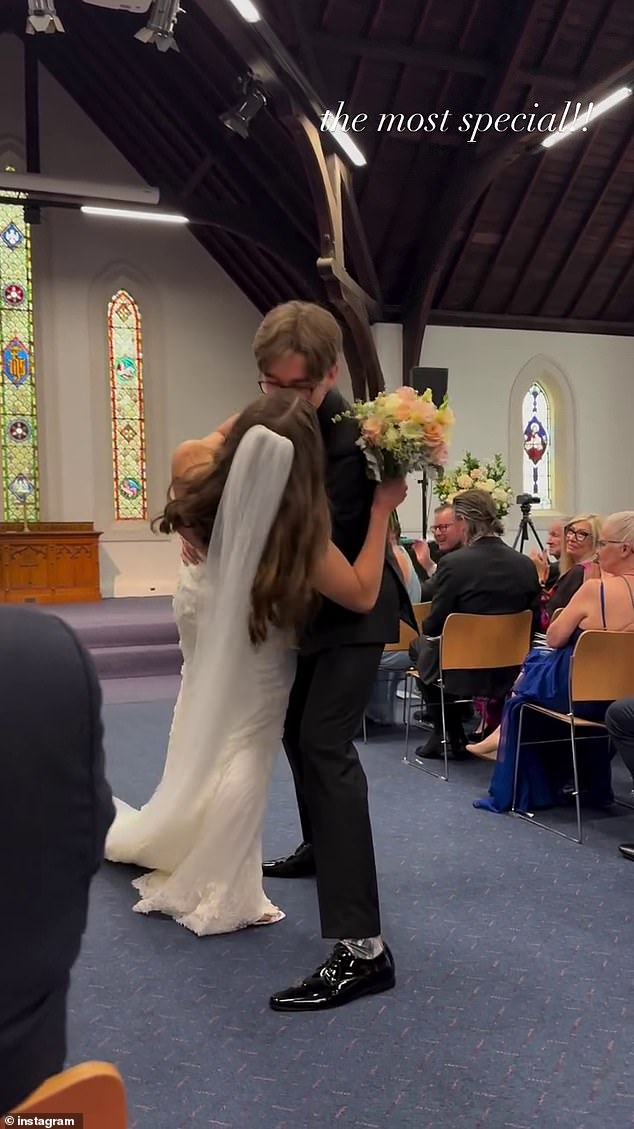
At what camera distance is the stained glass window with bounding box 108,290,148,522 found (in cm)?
1221

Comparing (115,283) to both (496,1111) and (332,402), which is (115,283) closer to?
(332,402)

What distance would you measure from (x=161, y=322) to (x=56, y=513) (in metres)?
2.80

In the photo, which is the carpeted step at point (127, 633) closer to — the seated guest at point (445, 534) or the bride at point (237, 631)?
the seated guest at point (445, 534)

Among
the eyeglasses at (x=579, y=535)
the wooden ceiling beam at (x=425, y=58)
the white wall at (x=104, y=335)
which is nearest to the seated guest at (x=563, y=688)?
the eyeglasses at (x=579, y=535)

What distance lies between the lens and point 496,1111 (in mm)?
1862

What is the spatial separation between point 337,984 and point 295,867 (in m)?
0.87

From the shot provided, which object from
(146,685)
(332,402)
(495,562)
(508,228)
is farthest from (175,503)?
(508,228)

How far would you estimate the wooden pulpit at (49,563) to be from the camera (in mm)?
10461

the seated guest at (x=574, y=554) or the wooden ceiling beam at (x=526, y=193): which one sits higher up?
the wooden ceiling beam at (x=526, y=193)

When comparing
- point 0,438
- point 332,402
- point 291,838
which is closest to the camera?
point 332,402

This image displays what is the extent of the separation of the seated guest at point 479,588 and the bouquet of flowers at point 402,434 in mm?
2227

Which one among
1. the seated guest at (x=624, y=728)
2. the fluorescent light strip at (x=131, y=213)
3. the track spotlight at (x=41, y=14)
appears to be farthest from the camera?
the fluorescent light strip at (x=131, y=213)

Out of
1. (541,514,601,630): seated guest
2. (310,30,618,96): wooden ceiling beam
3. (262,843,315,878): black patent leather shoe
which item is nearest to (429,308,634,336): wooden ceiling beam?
(310,30,618,96): wooden ceiling beam

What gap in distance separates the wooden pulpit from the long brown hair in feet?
28.3
